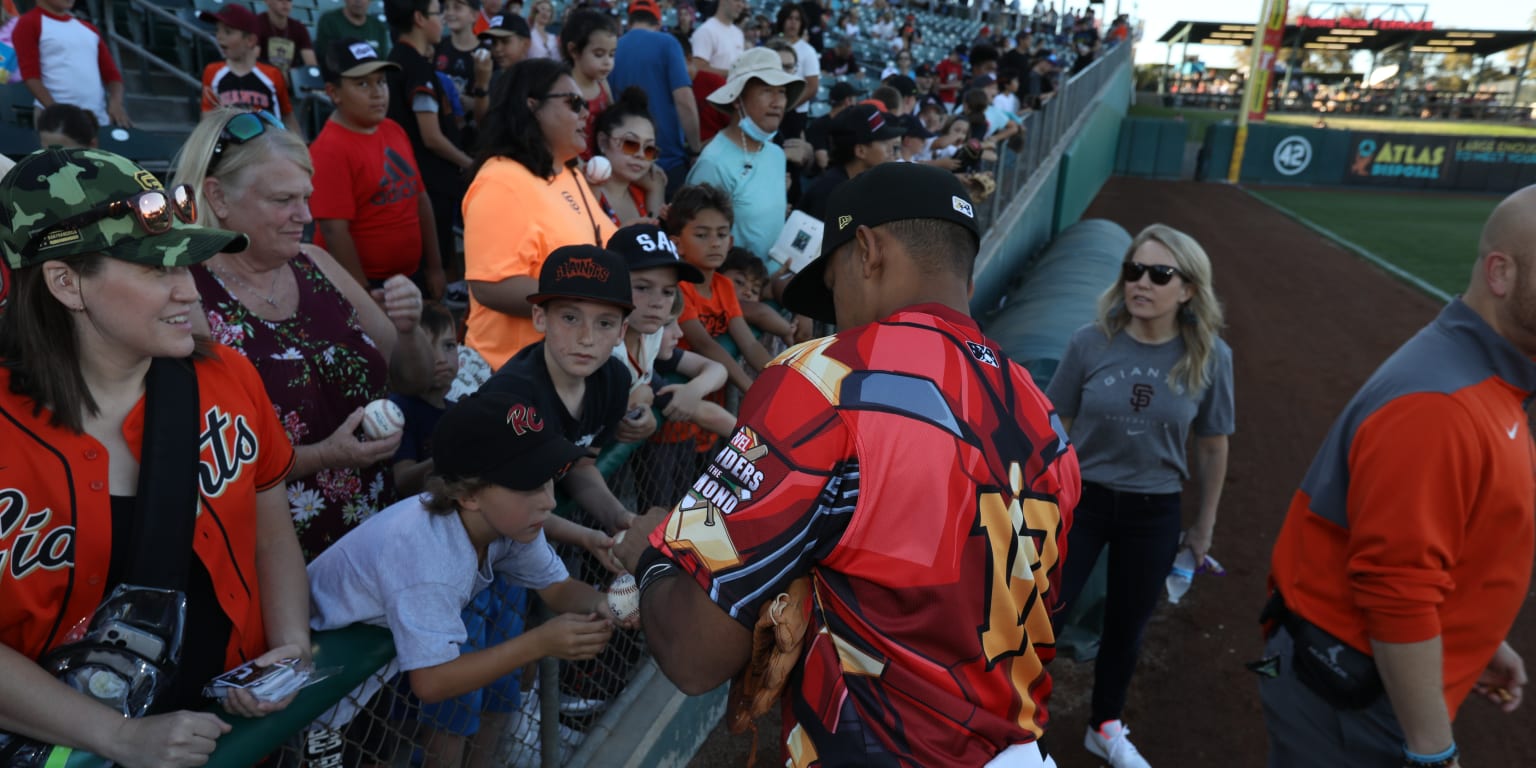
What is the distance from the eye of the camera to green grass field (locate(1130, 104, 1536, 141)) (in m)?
39.8

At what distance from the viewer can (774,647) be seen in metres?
1.60

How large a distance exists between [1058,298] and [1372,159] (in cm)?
3014

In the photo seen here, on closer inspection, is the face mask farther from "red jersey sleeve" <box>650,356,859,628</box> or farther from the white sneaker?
"red jersey sleeve" <box>650,356,859,628</box>

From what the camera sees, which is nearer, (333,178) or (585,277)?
(585,277)

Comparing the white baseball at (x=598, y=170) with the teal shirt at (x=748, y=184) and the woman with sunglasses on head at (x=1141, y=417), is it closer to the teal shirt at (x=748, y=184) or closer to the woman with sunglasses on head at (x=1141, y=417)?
the teal shirt at (x=748, y=184)

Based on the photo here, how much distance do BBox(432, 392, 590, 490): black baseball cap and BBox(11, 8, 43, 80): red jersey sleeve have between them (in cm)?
629

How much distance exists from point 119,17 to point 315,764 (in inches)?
403

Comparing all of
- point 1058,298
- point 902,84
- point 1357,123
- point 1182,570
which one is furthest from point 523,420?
point 1357,123

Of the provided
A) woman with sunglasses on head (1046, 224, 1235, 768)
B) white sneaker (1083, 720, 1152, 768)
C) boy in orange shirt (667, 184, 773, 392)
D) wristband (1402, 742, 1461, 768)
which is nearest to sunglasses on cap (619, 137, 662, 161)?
boy in orange shirt (667, 184, 773, 392)

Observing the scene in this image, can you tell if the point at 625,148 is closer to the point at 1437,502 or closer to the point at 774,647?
the point at 774,647

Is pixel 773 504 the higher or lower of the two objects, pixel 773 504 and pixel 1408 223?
the higher

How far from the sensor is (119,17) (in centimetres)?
920

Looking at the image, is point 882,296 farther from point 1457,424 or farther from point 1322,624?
point 1322,624

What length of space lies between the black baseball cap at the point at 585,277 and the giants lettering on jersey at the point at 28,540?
54.7 inches
